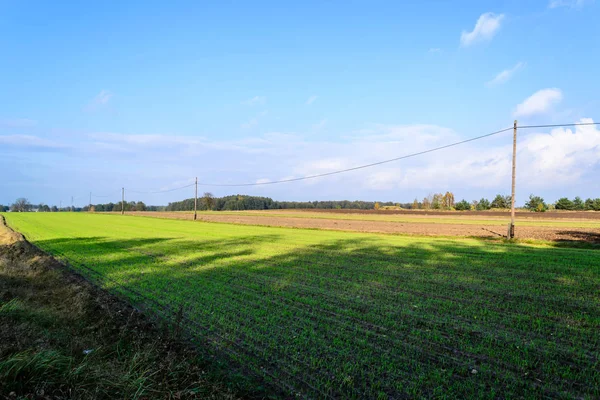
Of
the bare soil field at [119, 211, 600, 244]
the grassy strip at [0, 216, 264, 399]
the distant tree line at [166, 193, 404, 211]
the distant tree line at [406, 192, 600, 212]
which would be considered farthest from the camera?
the distant tree line at [166, 193, 404, 211]

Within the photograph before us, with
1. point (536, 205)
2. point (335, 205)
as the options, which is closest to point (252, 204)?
point (335, 205)

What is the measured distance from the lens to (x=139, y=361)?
461 centimetres

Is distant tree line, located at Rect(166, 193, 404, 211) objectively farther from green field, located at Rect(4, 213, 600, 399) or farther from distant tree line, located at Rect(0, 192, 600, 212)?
green field, located at Rect(4, 213, 600, 399)

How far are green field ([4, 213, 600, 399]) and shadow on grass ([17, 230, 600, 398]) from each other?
0.03m

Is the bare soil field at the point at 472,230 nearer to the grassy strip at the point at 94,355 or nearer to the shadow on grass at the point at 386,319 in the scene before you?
the shadow on grass at the point at 386,319

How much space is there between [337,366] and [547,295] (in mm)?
6943

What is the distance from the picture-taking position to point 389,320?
6.76 metres

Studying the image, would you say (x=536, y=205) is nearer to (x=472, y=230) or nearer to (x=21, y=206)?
(x=472, y=230)

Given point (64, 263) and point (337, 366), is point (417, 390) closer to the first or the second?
point (337, 366)

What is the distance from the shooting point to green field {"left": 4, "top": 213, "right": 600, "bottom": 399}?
450 centimetres

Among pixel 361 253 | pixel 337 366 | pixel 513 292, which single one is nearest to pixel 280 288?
pixel 337 366

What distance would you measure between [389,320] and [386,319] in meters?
0.08

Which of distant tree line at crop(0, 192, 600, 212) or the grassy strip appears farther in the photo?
distant tree line at crop(0, 192, 600, 212)

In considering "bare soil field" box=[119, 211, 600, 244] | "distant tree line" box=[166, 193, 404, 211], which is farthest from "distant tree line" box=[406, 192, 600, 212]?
"bare soil field" box=[119, 211, 600, 244]
